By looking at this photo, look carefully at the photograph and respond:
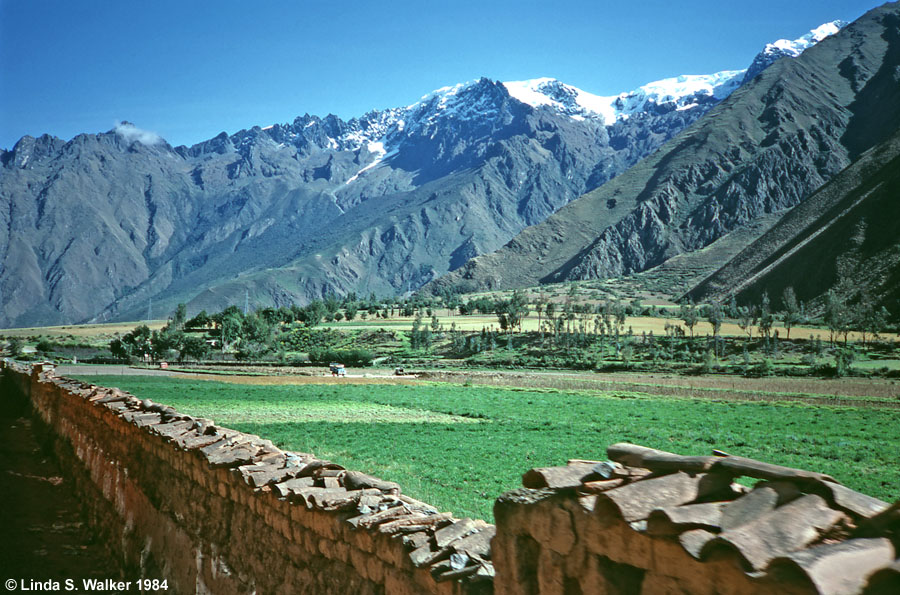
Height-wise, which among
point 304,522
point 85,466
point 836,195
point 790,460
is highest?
point 836,195

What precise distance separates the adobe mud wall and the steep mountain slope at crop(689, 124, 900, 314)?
95.7 metres

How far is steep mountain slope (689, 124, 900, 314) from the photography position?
95.9 metres

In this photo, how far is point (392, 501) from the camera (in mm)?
5984

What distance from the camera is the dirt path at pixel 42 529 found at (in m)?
10.2

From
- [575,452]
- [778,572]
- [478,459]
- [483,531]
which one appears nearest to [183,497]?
[483,531]

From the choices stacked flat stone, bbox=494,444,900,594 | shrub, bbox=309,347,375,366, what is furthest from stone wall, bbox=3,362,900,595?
shrub, bbox=309,347,375,366

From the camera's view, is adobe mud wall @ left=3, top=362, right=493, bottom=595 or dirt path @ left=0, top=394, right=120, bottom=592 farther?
dirt path @ left=0, top=394, right=120, bottom=592

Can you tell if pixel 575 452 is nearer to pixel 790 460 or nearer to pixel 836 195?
pixel 790 460

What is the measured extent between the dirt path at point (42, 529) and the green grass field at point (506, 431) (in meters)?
6.80

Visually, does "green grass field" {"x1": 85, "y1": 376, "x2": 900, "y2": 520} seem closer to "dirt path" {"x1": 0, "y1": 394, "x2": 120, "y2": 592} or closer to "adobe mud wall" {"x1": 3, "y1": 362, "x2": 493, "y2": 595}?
"adobe mud wall" {"x1": 3, "y1": 362, "x2": 493, "y2": 595}

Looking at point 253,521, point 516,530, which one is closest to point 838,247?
point 253,521

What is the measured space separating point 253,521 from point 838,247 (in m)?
118

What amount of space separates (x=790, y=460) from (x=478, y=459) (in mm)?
11053

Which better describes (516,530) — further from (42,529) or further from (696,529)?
(42,529)
